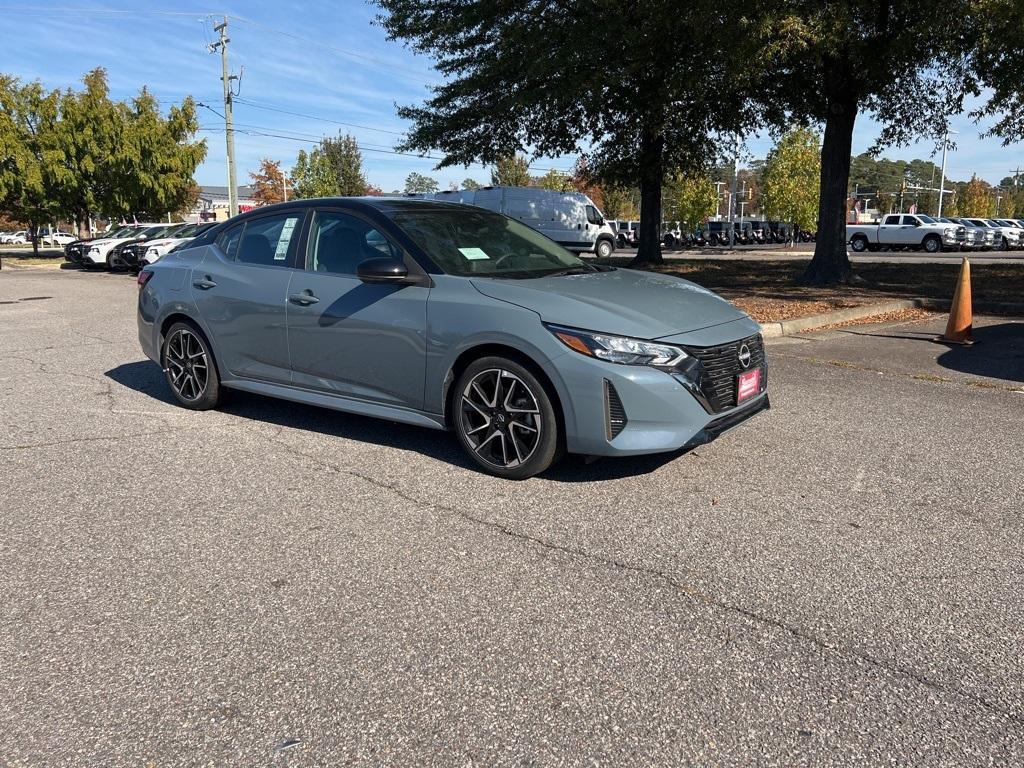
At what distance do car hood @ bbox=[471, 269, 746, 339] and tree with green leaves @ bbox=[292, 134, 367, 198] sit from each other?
216ft

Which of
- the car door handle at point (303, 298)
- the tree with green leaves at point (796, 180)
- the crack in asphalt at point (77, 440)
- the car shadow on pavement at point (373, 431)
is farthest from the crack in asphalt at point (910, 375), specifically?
the tree with green leaves at point (796, 180)

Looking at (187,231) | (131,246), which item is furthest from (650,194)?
(131,246)

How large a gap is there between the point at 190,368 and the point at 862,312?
9308 millimetres

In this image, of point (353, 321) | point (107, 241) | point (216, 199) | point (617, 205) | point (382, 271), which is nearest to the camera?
point (382, 271)

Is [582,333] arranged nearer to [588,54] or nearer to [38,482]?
[38,482]

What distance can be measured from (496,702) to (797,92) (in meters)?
17.9

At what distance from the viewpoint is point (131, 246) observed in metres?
25.8

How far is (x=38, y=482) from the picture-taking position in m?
4.67

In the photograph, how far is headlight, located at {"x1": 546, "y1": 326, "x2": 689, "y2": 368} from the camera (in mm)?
4223

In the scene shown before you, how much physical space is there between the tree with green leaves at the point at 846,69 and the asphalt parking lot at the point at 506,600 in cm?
890

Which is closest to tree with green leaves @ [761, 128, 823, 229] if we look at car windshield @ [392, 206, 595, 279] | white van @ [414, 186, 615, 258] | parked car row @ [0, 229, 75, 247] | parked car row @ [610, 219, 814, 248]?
parked car row @ [610, 219, 814, 248]

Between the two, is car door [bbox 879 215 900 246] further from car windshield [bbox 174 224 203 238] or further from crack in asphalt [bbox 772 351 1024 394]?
crack in asphalt [bbox 772 351 1024 394]

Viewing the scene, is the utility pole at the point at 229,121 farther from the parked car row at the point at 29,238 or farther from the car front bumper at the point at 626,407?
the parked car row at the point at 29,238

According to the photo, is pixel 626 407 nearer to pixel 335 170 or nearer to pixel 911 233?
pixel 911 233
